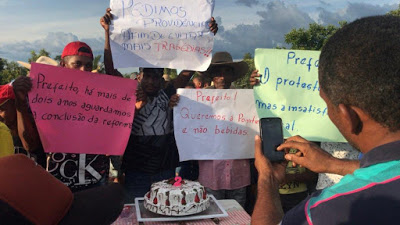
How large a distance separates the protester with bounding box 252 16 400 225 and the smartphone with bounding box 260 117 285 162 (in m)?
1.08

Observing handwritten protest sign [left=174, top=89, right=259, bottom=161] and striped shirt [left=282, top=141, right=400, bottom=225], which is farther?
handwritten protest sign [left=174, top=89, right=259, bottom=161]

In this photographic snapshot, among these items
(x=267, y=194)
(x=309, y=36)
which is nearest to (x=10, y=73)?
(x=309, y=36)

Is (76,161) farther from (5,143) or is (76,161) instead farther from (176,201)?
(176,201)

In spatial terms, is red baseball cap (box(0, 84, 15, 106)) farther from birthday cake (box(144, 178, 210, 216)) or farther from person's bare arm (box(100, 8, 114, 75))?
birthday cake (box(144, 178, 210, 216))

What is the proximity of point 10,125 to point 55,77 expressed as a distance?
0.54 meters

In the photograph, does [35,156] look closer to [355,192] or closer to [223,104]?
[223,104]

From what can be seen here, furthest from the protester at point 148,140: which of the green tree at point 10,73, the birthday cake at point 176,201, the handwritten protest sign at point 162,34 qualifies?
the green tree at point 10,73

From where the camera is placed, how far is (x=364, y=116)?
127cm

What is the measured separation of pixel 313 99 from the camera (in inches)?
142

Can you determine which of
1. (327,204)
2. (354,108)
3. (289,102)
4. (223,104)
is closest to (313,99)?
(289,102)

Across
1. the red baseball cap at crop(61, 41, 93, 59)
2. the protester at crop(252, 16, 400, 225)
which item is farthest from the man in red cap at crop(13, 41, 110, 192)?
the protester at crop(252, 16, 400, 225)

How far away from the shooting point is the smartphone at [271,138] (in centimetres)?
246

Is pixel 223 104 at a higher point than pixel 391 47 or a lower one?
lower

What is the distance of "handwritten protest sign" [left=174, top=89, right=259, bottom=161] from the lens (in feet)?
11.9
